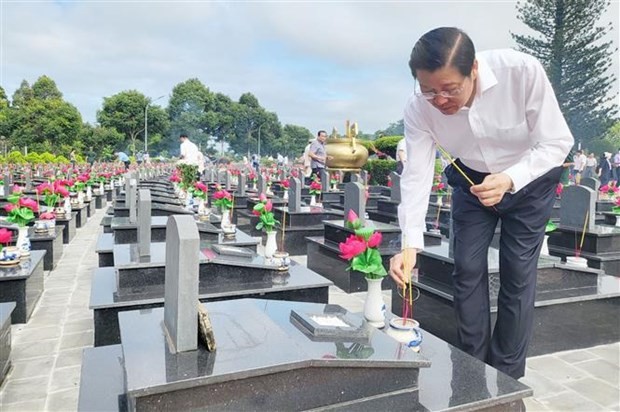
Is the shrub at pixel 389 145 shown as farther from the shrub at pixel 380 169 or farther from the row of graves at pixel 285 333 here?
the row of graves at pixel 285 333

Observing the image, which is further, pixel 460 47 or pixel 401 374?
pixel 401 374

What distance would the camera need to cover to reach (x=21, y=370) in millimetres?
3164

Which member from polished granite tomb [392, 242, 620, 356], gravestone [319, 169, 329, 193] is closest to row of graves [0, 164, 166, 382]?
polished granite tomb [392, 242, 620, 356]

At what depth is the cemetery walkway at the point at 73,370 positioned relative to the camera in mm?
2783

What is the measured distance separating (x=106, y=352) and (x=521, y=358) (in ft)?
6.59

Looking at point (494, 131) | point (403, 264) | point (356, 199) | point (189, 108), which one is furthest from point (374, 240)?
point (189, 108)

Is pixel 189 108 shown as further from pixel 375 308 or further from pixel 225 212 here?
pixel 375 308

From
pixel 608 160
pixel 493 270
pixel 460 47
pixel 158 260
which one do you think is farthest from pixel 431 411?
pixel 608 160

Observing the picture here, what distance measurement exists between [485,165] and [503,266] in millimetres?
504

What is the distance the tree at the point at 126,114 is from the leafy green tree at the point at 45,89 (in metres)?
7.86

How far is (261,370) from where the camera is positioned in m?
1.63

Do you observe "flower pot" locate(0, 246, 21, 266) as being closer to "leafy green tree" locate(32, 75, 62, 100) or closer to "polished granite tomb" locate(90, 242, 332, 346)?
"polished granite tomb" locate(90, 242, 332, 346)

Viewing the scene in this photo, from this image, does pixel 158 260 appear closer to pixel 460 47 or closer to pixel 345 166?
pixel 460 47

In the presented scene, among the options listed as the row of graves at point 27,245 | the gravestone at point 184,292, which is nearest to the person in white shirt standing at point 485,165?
the gravestone at point 184,292
